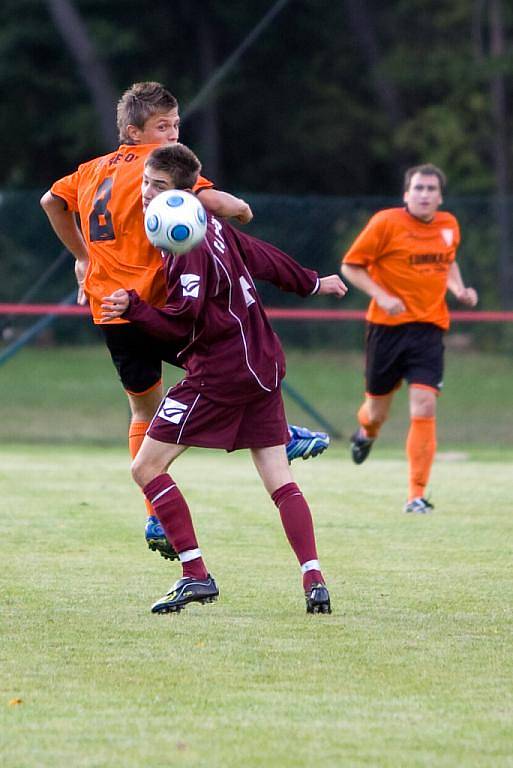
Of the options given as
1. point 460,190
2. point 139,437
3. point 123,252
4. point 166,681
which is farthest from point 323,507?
point 460,190

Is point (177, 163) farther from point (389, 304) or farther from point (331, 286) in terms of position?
point (389, 304)

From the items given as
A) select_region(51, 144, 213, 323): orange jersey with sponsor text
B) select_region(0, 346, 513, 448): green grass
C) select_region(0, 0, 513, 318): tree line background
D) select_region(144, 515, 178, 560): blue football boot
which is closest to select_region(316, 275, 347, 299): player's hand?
select_region(51, 144, 213, 323): orange jersey with sponsor text

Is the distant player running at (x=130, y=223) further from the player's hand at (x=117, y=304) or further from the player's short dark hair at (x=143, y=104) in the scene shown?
the player's hand at (x=117, y=304)

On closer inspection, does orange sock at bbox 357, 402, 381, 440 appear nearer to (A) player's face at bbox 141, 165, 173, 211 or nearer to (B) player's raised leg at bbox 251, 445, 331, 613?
(B) player's raised leg at bbox 251, 445, 331, 613

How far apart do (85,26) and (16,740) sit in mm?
24433

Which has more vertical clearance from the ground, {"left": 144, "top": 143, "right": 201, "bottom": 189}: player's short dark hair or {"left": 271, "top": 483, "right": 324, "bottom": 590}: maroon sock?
{"left": 144, "top": 143, "right": 201, "bottom": 189}: player's short dark hair

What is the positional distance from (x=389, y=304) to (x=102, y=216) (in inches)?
123

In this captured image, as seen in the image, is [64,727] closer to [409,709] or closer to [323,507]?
[409,709]

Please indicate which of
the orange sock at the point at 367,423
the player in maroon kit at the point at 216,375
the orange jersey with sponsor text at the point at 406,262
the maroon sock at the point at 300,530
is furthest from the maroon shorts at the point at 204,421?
the orange sock at the point at 367,423

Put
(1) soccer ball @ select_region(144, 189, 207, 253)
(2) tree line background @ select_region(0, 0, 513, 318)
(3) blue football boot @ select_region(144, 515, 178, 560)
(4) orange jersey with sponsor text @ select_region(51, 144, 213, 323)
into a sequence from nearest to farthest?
1. (1) soccer ball @ select_region(144, 189, 207, 253)
2. (4) orange jersey with sponsor text @ select_region(51, 144, 213, 323)
3. (3) blue football boot @ select_region(144, 515, 178, 560)
4. (2) tree line background @ select_region(0, 0, 513, 318)

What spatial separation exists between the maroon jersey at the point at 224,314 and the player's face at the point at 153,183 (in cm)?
22

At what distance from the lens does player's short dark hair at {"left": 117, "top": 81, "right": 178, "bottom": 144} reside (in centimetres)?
590

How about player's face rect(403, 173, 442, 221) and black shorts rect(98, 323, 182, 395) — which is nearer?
black shorts rect(98, 323, 182, 395)

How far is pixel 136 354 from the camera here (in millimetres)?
6180
